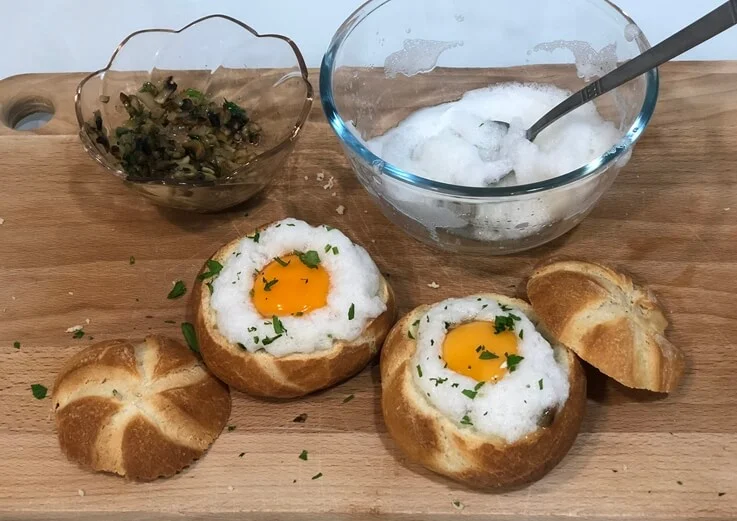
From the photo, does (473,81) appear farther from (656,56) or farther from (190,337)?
(190,337)

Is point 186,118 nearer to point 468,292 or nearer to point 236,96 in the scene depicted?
point 236,96

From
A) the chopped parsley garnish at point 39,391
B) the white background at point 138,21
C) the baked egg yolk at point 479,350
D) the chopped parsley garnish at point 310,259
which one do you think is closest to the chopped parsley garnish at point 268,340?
the chopped parsley garnish at point 310,259

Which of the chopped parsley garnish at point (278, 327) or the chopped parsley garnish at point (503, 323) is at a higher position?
the chopped parsley garnish at point (278, 327)

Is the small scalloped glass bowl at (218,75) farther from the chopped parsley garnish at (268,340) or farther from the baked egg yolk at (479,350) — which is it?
the baked egg yolk at (479,350)

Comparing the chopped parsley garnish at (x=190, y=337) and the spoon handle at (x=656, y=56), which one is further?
the chopped parsley garnish at (x=190, y=337)

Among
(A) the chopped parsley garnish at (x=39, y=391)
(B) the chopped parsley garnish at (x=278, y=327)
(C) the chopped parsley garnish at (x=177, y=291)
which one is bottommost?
(A) the chopped parsley garnish at (x=39, y=391)

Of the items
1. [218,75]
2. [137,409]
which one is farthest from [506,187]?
Answer: [218,75]

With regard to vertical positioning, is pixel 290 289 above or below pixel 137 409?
above

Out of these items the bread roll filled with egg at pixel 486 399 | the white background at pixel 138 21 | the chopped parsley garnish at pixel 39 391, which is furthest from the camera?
the white background at pixel 138 21
